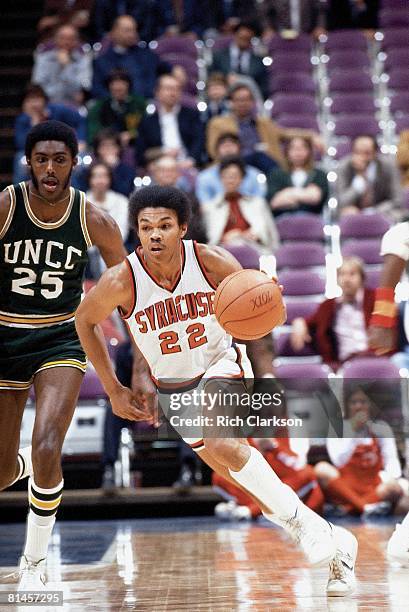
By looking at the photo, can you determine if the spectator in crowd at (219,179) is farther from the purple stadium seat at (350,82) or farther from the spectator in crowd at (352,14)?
the spectator in crowd at (352,14)

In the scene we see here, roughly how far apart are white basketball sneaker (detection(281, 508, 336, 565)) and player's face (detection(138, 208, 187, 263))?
1268 millimetres

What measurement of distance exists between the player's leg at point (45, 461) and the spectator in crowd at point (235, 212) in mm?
4690

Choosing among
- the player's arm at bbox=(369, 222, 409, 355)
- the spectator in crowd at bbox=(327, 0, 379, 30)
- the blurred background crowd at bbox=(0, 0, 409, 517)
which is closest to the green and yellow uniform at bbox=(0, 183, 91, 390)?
the player's arm at bbox=(369, 222, 409, 355)

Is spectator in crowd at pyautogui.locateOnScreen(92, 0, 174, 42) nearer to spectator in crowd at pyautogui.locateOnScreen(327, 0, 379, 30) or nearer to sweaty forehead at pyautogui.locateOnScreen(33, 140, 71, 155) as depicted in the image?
spectator in crowd at pyautogui.locateOnScreen(327, 0, 379, 30)

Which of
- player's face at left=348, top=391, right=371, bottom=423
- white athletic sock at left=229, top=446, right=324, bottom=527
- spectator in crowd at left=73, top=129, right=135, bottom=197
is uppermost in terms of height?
spectator in crowd at left=73, top=129, right=135, bottom=197

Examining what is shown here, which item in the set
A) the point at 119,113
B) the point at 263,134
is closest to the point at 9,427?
the point at 119,113

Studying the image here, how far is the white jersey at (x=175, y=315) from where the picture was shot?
4645 mm

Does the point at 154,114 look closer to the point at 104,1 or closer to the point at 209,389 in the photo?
the point at 104,1

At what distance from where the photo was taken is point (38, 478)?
4.59 metres

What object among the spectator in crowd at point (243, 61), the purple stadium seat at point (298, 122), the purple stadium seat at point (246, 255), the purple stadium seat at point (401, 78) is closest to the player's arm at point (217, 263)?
the purple stadium seat at point (246, 255)

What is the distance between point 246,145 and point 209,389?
6579 millimetres

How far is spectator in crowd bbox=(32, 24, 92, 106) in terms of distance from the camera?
11.5 meters

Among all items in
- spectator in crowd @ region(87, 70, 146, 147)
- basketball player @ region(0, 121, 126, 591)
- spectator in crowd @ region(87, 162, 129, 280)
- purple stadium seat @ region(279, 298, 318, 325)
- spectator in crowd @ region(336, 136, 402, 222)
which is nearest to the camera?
basketball player @ region(0, 121, 126, 591)

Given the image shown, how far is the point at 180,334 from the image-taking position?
15.5 ft
